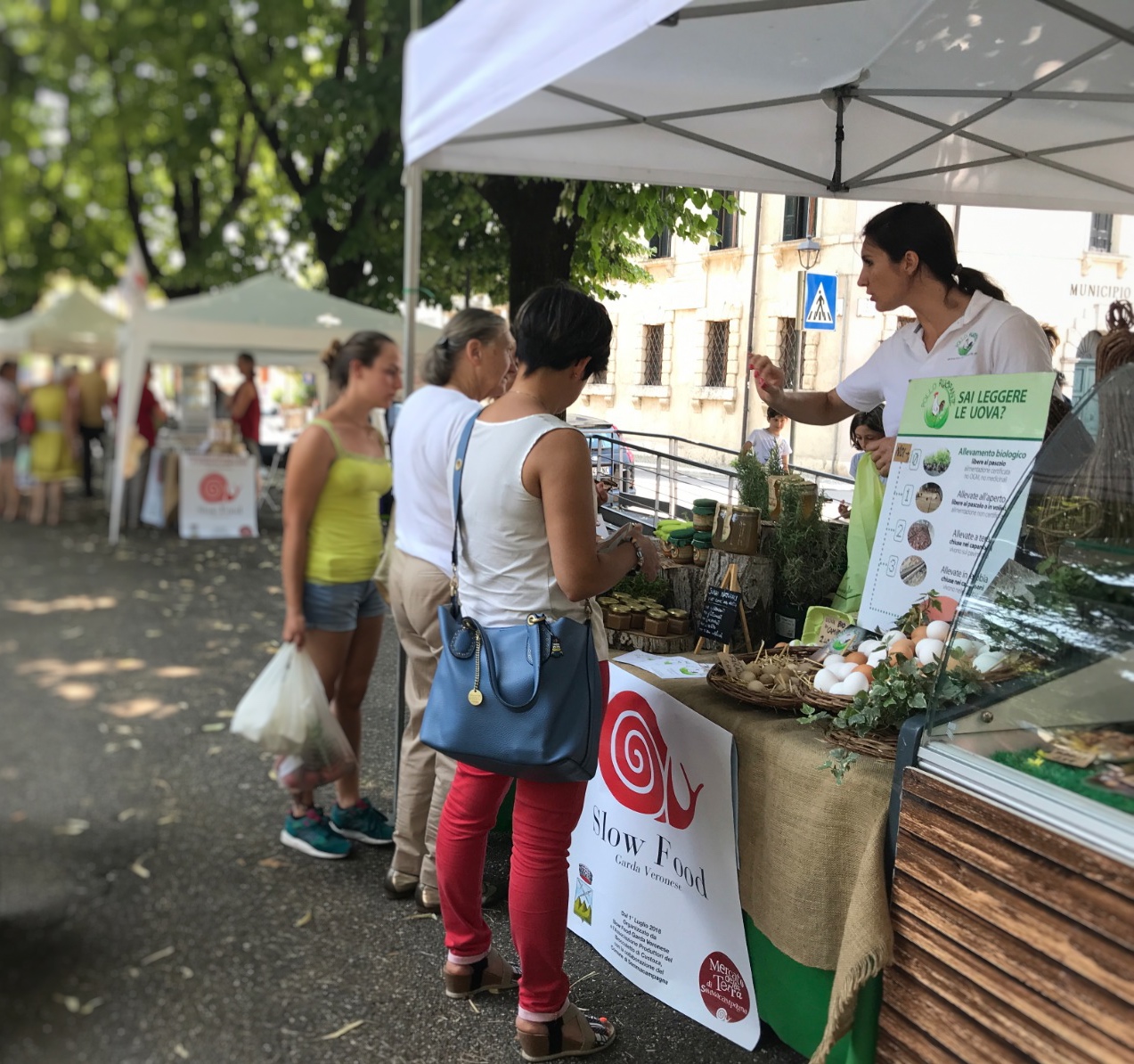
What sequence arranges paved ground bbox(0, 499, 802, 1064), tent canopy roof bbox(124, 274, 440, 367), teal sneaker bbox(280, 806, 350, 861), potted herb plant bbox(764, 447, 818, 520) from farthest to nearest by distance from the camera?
teal sneaker bbox(280, 806, 350, 861)
potted herb plant bbox(764, 447, 818, 520)
paved ground bbox(0, 499, 802, 1064)
tent canopy roof bbox(124, 274, 440, 367)

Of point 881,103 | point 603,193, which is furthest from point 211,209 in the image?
point 603,193

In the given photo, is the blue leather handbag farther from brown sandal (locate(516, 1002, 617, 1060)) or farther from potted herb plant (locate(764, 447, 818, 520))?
potted herb plant (locate(764, 447, 818, 520))

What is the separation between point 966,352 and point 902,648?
2.66 feet

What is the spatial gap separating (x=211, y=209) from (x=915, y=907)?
1579 millimetres

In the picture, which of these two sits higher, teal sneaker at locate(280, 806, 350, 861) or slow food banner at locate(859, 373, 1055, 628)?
slow food banner at locate(859, 373, 1055, 628)

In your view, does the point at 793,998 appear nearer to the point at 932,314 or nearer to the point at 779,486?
the point at 779,486

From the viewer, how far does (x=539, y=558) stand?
197 cm

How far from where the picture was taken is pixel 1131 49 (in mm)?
2623

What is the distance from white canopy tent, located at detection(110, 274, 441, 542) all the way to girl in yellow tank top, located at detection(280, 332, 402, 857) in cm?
25

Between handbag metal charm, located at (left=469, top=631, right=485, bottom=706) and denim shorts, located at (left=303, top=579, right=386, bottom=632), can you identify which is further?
denim shorts, located at (left=303, top=579, right=386, bottom=632)

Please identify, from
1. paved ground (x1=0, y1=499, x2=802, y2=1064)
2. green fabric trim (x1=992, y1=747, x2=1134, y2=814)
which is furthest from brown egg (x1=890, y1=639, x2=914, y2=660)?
paved ground (x1=0, y1=499, x2=802, y2=1064)

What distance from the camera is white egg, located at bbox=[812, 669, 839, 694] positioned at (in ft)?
6.68

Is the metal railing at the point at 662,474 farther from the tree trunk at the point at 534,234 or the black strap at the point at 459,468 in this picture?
the black strap at the point at 459,468

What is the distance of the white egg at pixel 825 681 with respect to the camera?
6.68ft
